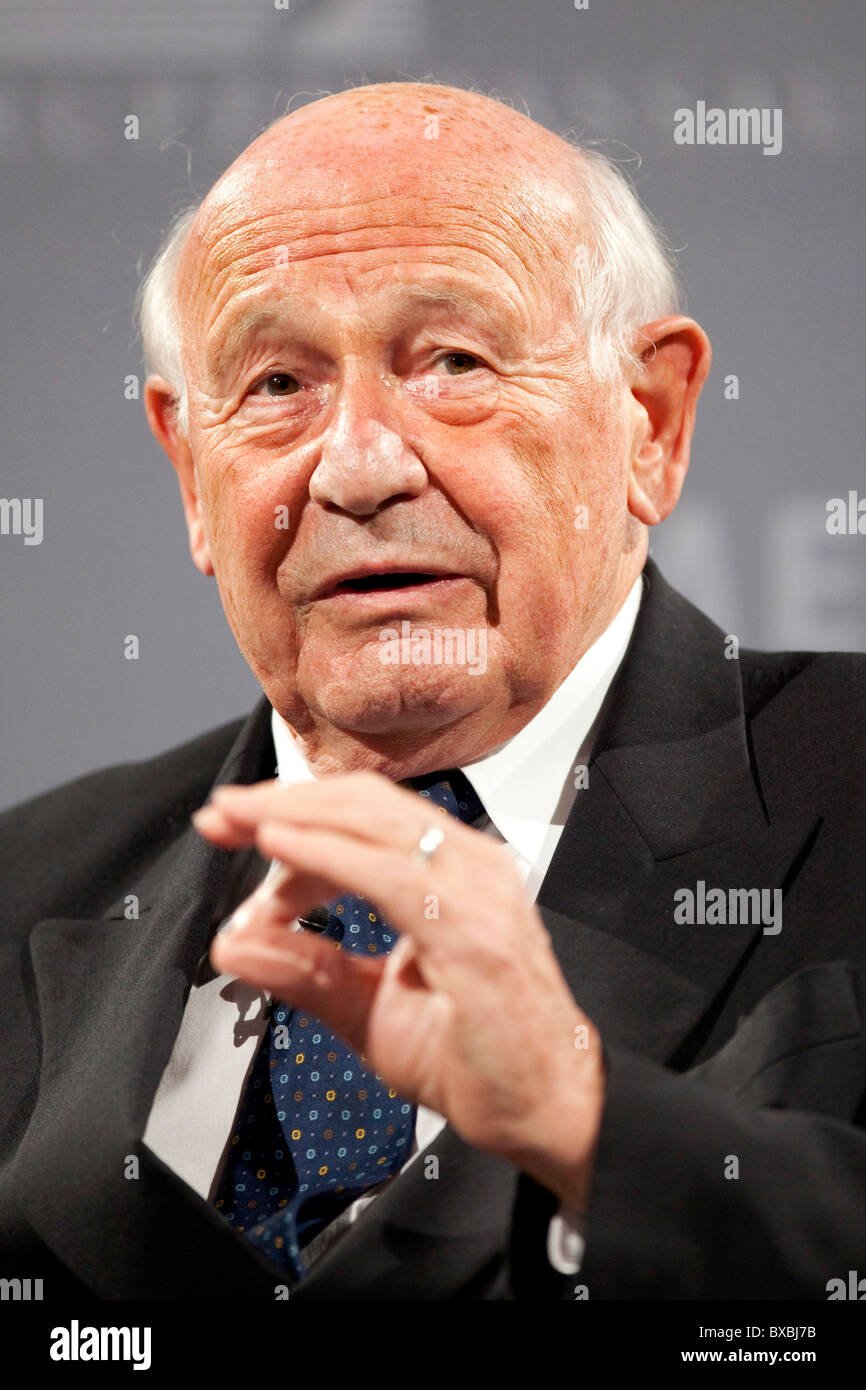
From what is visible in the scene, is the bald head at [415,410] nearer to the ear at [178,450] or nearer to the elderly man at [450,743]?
the elderly man at [450,743]

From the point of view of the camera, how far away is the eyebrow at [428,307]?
1496 mm

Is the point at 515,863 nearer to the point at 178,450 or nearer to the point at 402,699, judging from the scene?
the point at 402,699

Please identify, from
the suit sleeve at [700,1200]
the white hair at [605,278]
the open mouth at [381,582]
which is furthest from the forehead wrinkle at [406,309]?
the suit sleeve at [700,1200]

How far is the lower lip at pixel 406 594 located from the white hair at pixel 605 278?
29 cm

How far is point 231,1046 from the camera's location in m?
1.56

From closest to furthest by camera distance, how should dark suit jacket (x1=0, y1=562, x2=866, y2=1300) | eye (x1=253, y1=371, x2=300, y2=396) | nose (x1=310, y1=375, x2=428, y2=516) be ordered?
dark suit jacket (x1=0, y1=562, x2=866, y2=1300)
nose (x1=310, y1=375, x2=428, y2=516)
eye (x1=253, y1=371, x2=300, y2=396)

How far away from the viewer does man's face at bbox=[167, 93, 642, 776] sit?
1493 mm

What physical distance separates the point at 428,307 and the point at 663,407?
33cm

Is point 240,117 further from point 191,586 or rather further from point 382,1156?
point 382,1156

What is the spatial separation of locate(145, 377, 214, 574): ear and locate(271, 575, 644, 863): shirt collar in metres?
0.46

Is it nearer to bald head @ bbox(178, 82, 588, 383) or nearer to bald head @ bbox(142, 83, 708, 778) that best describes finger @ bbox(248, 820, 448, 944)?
bald head @ bbox(142, 83, 708, 778)

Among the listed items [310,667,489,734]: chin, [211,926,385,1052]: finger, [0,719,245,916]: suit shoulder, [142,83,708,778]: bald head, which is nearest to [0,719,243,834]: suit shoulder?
[0,719,245,916]: suit shoulder
